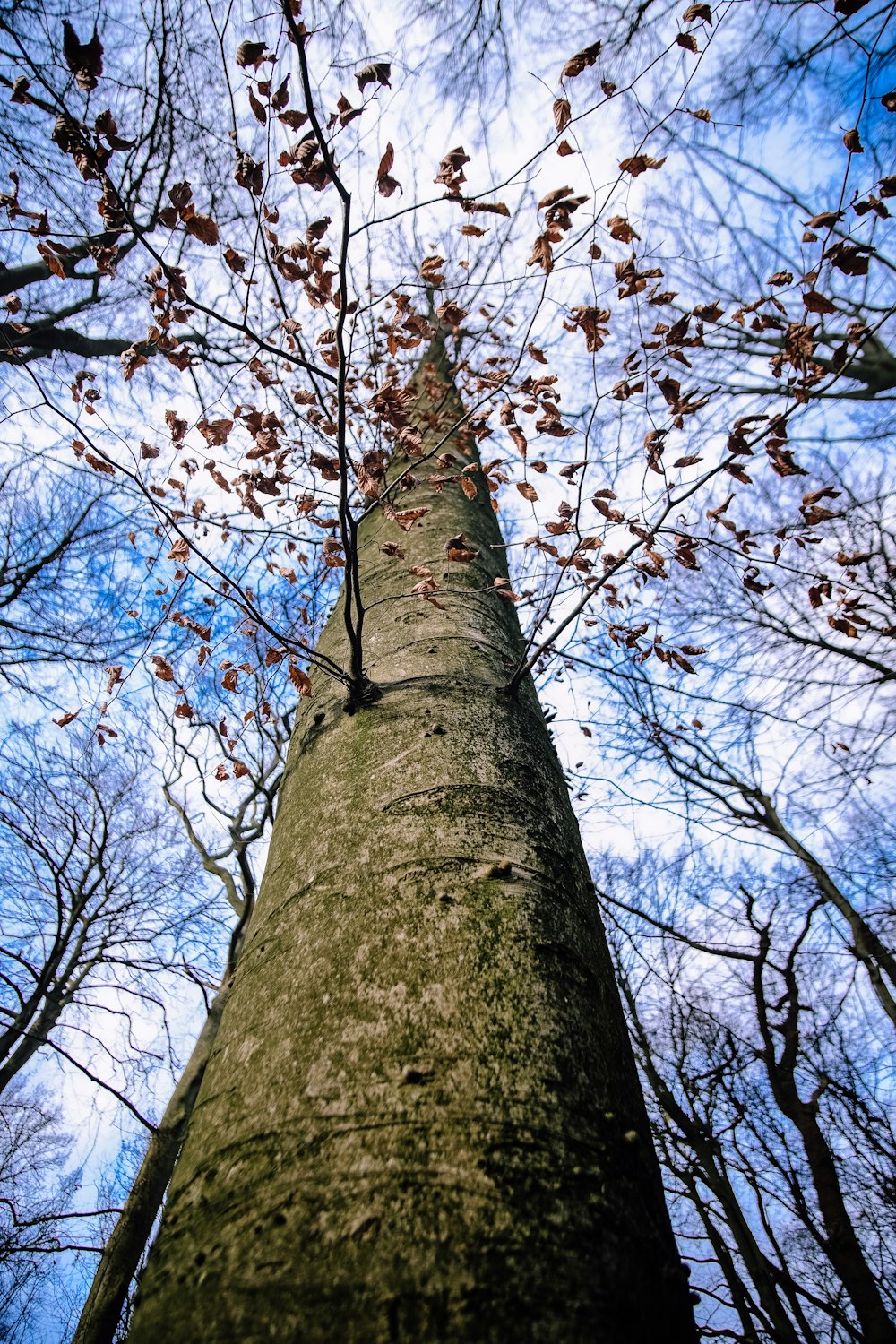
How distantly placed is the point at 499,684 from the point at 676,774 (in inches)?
259

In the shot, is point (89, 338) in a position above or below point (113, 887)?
above

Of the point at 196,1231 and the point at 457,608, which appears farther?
the point at 457,608

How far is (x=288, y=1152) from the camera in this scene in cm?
59

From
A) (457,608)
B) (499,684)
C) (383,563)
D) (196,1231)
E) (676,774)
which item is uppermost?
(676,774)

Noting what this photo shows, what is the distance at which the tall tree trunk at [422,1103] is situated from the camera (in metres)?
0.49

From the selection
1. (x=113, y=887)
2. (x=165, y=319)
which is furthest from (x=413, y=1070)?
(x=113, y=887)

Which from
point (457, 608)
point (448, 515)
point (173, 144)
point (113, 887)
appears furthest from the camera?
point (113, 887)

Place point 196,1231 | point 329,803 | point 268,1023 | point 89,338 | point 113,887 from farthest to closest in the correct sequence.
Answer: point 113,887 < point 89,338 < point 329,803 < point 268,1023 < point 196,1231

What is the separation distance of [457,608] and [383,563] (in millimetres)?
516

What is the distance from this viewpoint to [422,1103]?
23.5 inches

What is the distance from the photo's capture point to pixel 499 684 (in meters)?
1.37

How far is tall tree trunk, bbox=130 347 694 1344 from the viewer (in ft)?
1.60

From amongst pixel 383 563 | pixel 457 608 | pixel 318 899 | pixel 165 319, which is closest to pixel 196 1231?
pixel 318 899

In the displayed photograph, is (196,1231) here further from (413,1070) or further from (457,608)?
(457,608)
